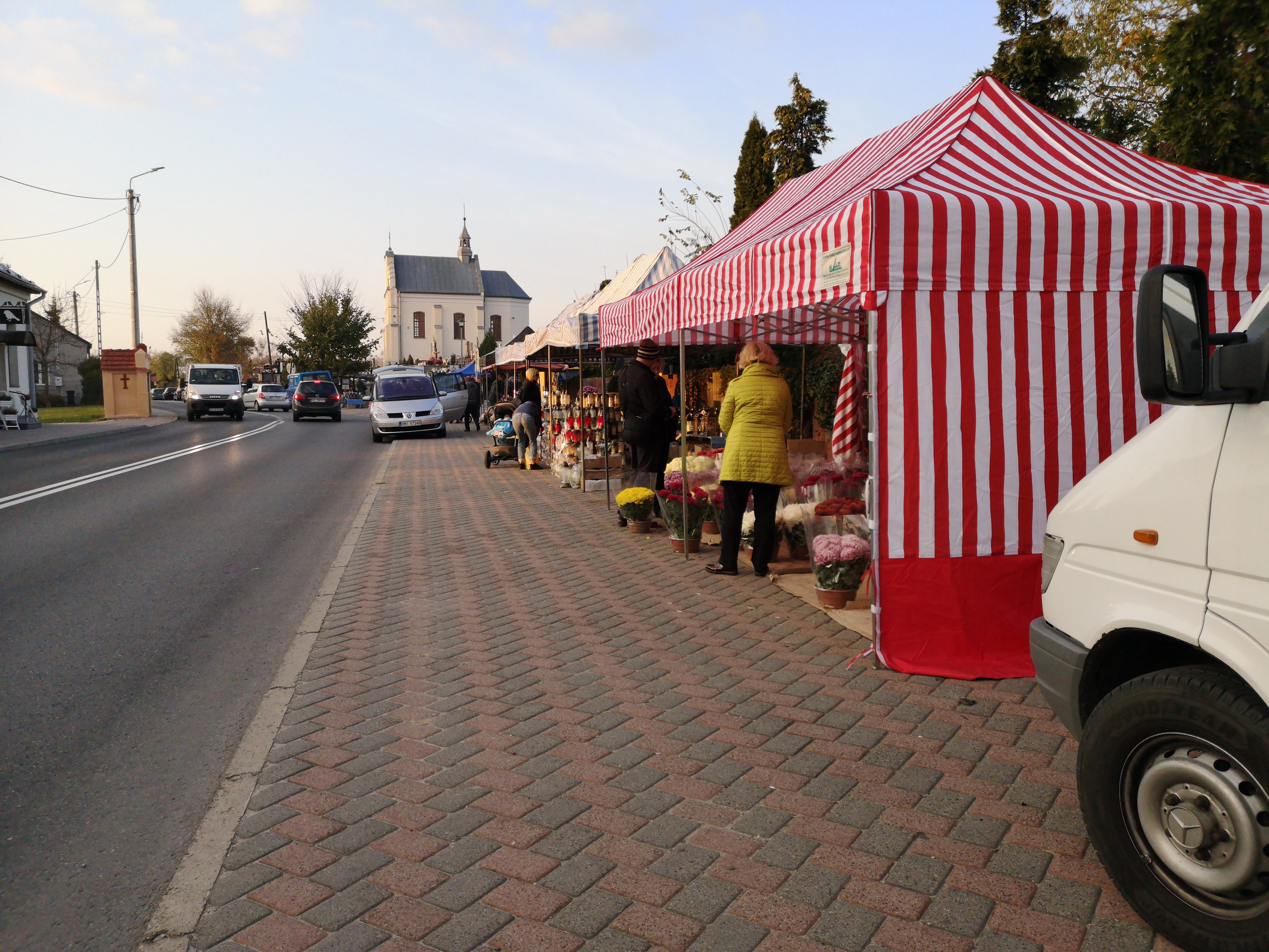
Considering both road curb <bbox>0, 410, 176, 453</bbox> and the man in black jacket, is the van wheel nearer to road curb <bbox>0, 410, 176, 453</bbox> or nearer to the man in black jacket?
the man in black jacket

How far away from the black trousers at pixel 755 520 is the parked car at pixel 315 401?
106ft

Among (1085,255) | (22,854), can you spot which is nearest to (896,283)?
(1085,255)

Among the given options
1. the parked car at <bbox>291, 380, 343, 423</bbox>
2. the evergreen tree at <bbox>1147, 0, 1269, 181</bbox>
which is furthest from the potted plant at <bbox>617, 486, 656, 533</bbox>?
the parked car at <bbox>291, 380, 343, 423</bbox>

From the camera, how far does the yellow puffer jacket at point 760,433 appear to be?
7285 millimetres

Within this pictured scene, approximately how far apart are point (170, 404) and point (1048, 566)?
67.1m

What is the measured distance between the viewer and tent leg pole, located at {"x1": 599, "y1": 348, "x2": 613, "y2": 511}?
11.9m

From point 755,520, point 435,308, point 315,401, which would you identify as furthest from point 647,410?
point 435,308

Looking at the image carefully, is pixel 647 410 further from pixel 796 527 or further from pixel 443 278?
pixel 443 278

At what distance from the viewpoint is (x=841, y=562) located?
6.44 meters

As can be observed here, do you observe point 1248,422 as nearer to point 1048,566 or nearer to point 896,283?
point 1048,566

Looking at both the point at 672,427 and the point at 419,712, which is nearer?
the point at 419,712

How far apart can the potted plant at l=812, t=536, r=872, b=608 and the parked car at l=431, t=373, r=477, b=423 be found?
24.6m

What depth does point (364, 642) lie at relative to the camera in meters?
5.99

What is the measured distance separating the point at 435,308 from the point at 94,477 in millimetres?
92655
